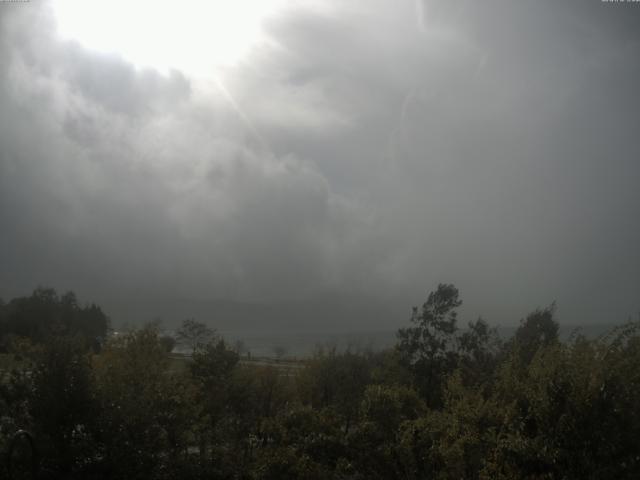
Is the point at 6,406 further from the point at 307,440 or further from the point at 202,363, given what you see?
the point at 202,363

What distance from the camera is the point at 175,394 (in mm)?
21141

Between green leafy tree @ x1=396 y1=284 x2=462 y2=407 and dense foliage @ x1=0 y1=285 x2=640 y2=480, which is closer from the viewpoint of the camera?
dense foliage @ x1=0 y1=285 x2=640 y2=480

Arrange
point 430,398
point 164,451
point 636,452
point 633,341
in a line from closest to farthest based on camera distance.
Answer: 1. point 636,452
2. point 633,341
3. point 164,451
4. point 430,398

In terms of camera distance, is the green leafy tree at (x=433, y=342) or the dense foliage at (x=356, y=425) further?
the green leafy tree at (x=433, y=342)

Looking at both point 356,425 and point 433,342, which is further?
point 433,342

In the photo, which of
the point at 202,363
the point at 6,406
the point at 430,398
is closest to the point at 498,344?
the point at 430,398

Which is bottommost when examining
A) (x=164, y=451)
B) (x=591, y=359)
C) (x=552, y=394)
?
(x=164, y=451)

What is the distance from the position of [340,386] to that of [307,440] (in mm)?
20389

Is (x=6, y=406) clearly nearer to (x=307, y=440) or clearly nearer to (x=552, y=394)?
(x=307, y=440)

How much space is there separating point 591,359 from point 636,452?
2377 millimetres

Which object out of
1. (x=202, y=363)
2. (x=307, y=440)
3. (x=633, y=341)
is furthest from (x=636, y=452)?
(x=202, y=363)

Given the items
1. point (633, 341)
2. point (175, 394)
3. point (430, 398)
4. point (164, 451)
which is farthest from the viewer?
point (430, 398)

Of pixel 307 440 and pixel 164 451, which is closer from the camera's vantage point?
pixel 307 440

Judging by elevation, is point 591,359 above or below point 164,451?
above
